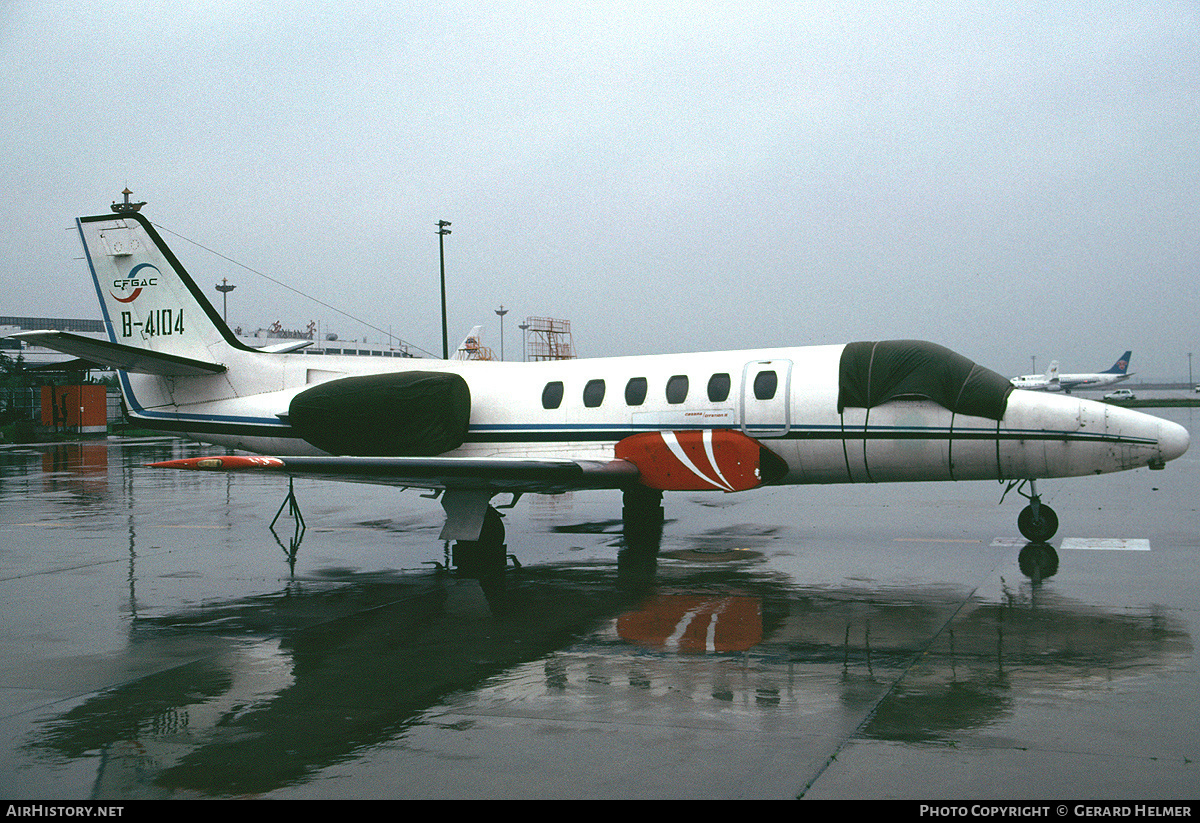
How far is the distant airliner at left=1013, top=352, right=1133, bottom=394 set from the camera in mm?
108125

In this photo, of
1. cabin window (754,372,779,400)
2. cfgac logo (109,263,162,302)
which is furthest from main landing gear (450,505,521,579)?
cfgac logo (109,263,162,302)

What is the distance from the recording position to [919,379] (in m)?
12.6

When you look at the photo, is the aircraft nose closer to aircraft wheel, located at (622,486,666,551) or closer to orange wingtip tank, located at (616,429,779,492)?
orange wingtip tank, located at (616,429,779,492)

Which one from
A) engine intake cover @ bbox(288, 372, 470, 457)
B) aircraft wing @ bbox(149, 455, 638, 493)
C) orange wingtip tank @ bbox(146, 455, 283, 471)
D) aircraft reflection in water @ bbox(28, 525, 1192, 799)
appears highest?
engine intake cover @ bbox(288, 372, 470, 457)

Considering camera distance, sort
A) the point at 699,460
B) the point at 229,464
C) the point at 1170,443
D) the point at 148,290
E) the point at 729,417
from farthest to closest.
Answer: the point at 148,290 → the point at 729,417 → the point at 699,460 → the point at 1170,443 → the point at 229,464

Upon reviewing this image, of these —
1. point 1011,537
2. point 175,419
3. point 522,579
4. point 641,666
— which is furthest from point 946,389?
point 175,419

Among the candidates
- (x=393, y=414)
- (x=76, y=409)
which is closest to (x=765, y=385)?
(x=393, y=414)

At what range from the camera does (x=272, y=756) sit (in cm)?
568

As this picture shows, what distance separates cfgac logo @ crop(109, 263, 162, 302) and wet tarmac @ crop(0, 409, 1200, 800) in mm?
4082

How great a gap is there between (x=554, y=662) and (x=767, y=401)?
20.8 feet

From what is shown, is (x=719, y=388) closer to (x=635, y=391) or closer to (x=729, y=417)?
(x=729, y=417)

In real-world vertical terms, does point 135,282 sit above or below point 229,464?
above

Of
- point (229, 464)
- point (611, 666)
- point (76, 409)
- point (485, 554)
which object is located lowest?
point (611, 666)
